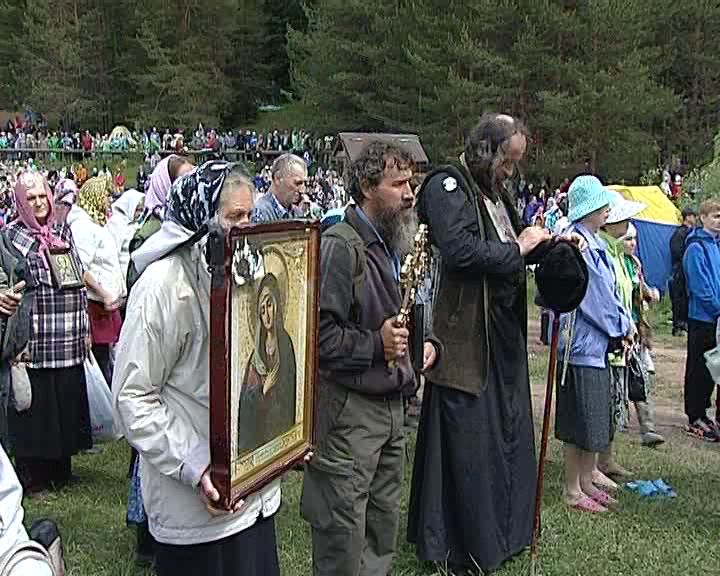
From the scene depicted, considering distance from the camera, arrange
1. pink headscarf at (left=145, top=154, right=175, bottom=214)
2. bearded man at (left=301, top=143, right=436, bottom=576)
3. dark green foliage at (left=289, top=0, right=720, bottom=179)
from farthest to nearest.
A: dark green foliage at (left=289, top=0, right=720, bottom=179) → pink headscarf at (left=145, top=154, right=175, bottom=214) → bearded man at (left=301, top=143, right=436, bottom=576)

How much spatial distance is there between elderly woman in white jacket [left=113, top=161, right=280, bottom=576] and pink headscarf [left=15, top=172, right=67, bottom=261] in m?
2.70

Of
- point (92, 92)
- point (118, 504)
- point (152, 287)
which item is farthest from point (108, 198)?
point (92, 92)

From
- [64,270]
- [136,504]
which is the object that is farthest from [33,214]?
[136,504]

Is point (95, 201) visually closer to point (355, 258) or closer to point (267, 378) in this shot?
point (355, 258)

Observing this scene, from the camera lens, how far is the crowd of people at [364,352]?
2.84m

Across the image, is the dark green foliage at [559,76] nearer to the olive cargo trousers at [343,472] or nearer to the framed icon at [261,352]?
the olive cargo trousers at [343,472]

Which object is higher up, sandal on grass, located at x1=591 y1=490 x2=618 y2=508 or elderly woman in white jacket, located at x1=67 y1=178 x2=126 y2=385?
elderly woman in white jacket, located at x1=67 y1=178 x2=126 y2=385

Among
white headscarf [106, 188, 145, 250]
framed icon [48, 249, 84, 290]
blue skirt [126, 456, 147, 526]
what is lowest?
blue skirt [126, 456, 147, 526]

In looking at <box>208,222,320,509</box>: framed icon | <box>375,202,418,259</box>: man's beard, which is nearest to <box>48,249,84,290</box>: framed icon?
<box>375,202,418,259</box>: man's beard

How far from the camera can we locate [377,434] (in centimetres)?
374

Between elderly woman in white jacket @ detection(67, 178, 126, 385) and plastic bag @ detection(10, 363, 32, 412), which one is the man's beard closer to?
plastic bag @ detection(10, 363, 32, 412)

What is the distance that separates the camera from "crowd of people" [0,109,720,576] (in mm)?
2838

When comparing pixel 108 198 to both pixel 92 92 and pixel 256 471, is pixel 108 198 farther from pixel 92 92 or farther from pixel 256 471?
pixel 92 92

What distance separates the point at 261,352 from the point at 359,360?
2.82 feet
